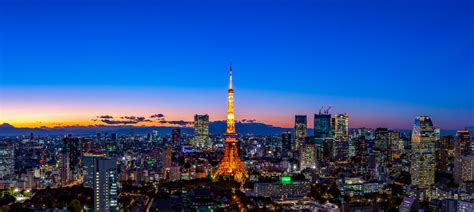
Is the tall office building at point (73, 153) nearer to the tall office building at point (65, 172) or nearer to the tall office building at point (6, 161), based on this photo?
the tall office building at point (65, 172)

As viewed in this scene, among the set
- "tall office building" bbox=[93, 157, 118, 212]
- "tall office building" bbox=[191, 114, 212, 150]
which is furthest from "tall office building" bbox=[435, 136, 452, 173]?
"tall office building" bbox=[191, 114, 212, 150]

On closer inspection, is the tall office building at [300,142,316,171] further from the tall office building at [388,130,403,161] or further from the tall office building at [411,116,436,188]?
the tall office building at [411,116,436,188]

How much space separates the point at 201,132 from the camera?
4034 cm

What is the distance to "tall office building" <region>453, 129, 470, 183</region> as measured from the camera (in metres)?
19.7

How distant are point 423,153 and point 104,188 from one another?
1330cm

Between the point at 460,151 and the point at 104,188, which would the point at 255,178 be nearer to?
the point at 460,151

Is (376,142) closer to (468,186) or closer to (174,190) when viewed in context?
(468,186)

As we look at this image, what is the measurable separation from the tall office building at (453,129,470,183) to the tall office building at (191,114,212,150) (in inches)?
742

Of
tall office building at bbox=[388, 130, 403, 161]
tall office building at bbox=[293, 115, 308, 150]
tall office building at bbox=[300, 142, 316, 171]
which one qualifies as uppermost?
tall office building at bbox=[293, 115, 308, 150]

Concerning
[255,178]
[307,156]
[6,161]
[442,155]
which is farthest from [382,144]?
[6,161]

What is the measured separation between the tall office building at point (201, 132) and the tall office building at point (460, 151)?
1885 cm

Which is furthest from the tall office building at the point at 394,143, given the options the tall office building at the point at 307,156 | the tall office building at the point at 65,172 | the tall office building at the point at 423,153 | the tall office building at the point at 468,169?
the tall office building at the point at 65,172

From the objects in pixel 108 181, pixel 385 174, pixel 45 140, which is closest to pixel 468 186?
pixel 385 174

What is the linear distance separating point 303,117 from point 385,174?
16.4m
